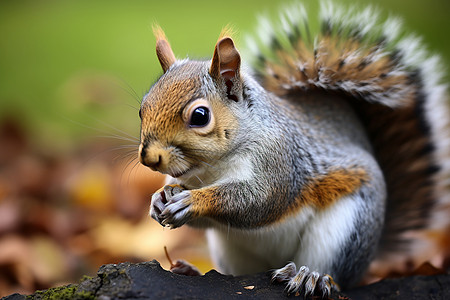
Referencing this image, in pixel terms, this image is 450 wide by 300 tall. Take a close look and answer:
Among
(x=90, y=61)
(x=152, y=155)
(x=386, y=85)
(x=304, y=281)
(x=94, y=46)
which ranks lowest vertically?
(x=304, y=281)

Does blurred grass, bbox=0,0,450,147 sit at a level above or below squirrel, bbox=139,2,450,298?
above

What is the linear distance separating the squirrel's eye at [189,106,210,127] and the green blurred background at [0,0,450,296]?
0.93 m

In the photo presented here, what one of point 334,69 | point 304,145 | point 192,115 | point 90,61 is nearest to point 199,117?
point 192,115

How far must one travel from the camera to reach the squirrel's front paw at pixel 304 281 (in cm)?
129

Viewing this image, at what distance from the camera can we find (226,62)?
1.30m

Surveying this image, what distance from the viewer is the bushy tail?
1688mm

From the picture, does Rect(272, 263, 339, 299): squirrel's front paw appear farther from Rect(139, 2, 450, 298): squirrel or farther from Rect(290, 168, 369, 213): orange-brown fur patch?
Rect(290, 168, 369, 213): orange-brown fur patch

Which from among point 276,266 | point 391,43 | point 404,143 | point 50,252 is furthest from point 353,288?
point 50,252

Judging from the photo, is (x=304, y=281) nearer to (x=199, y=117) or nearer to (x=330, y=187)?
(x=330, y=187)

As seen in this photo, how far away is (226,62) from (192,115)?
189 mm

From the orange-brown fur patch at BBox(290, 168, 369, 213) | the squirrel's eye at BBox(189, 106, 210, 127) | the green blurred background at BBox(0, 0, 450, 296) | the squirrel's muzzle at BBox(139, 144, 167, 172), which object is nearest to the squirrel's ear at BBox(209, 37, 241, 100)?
the squirrel's eye at BBox(189, 106, 210, 127)

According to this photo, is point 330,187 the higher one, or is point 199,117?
point 199,117

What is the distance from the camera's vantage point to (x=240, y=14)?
5.15 meters

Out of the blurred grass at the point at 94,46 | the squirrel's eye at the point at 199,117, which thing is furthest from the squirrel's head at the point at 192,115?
the blurred grass at the point at 94,46
